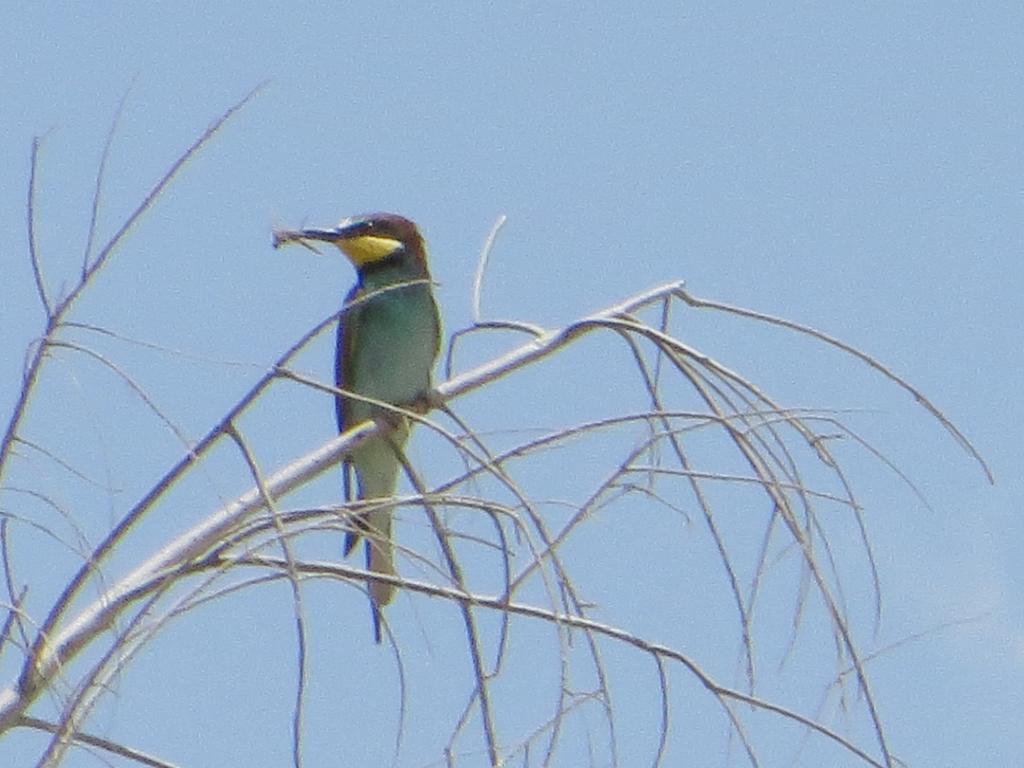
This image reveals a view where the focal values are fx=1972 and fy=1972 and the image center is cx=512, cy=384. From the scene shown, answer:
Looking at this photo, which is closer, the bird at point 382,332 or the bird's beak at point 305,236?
the bird's beak at point 305,236

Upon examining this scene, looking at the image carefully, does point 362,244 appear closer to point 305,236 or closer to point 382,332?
point 382,332

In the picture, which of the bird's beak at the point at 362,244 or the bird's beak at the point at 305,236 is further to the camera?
the bird's beak at the point at 362,244

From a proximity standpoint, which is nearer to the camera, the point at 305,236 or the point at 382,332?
the point at 305,236

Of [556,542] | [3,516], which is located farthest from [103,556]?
[556,542]

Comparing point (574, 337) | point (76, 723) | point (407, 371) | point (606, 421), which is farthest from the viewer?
point (407, 371)

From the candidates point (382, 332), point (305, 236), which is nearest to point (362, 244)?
point (382, 332)

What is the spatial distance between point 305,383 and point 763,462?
539 mm

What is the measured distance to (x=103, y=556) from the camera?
2381 millimetres

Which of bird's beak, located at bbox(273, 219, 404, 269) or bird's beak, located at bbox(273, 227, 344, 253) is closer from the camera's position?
bird's beak, located at bbox(273, 227, 344, 253)

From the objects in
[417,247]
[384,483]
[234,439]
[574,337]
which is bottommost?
[234,439]

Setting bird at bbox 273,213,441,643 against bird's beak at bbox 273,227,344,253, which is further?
bird at bbox 273,213,441,643

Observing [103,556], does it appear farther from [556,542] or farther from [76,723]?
[556,542]

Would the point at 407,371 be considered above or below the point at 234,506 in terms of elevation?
above

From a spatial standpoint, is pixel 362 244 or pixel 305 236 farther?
pixel 362 244
